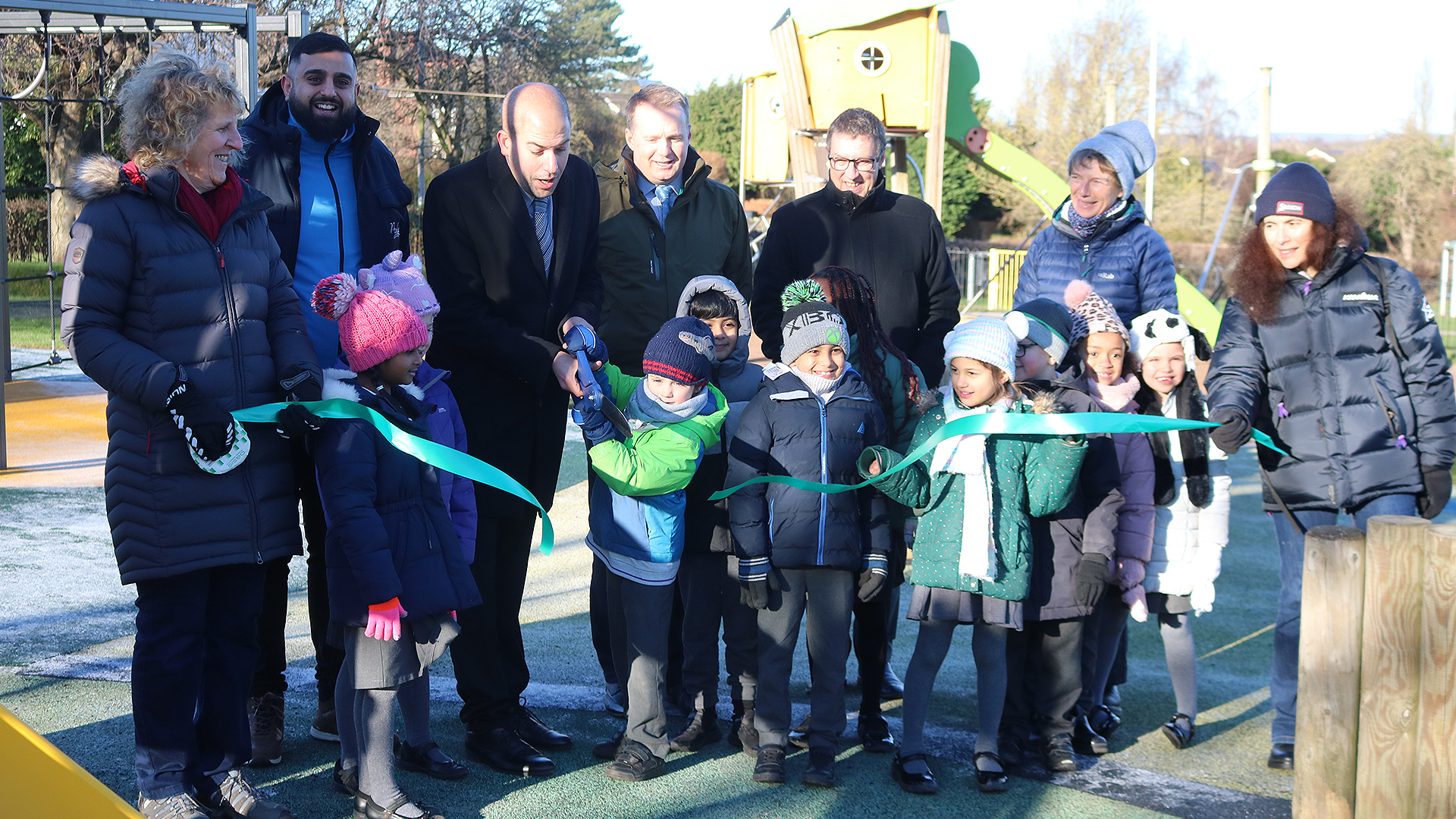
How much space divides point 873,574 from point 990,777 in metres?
0.74

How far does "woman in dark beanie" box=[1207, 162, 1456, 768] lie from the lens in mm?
3943

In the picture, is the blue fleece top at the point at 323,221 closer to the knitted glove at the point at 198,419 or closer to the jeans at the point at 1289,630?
the knitted glove at the point at 198,419

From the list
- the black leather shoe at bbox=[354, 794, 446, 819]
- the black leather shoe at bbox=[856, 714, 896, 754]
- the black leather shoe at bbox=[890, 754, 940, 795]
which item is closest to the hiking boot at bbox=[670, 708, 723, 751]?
the black leather shoe at bbox=[856, 714, 896, 754]

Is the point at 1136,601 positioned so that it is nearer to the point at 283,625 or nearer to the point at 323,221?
the point at 283,625

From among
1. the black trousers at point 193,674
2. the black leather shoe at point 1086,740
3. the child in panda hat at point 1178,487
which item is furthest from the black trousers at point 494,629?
the child in panda hat at point 1178,487

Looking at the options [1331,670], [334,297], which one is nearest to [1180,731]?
[1331,670]

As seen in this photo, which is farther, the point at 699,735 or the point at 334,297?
the point at 699,735

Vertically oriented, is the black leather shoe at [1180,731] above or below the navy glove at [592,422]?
below

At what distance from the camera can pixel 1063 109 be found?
36.2 metres

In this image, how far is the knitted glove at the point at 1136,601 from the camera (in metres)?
4.07

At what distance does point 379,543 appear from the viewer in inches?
122

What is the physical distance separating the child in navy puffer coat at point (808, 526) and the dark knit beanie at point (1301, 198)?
1.57 meters

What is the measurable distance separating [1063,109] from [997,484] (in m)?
35.1

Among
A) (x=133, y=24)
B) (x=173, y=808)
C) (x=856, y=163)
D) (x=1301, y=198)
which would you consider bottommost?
(x=173, y=808)
